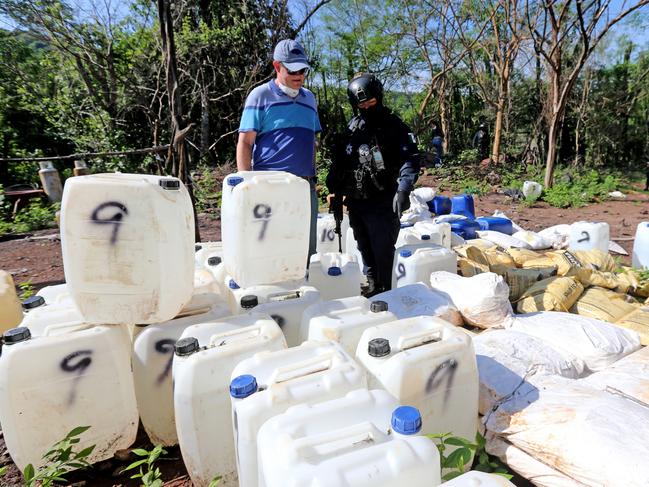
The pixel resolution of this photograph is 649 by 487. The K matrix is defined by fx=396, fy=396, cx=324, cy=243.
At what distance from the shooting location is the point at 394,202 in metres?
2.55

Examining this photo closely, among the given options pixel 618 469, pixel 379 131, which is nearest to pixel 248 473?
pixel 618 469

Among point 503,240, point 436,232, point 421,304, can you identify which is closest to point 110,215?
point 421,304

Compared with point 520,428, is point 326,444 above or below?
above

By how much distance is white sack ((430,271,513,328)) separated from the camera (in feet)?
6.73

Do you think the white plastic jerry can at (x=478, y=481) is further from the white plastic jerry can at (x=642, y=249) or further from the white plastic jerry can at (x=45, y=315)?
the white plastic jerry can at (x=642, y=249)

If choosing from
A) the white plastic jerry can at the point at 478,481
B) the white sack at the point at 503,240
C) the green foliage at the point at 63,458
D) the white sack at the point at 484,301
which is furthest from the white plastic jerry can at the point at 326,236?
the white plastic jerry can at the point at 478,481

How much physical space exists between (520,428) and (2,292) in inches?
98.0

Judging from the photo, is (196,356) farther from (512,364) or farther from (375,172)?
(375,172)

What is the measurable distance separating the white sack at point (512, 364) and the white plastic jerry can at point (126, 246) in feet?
4.06

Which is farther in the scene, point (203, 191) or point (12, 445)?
point (203, 191)

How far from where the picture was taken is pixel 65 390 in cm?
140

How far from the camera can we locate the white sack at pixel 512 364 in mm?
1492

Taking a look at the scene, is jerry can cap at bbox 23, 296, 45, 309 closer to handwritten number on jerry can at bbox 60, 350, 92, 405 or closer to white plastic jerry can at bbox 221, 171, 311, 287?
handwritten number on jerry can at bbox 60, 350, 92, 405

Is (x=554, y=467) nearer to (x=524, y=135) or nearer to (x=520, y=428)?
(x=520, y=428)
